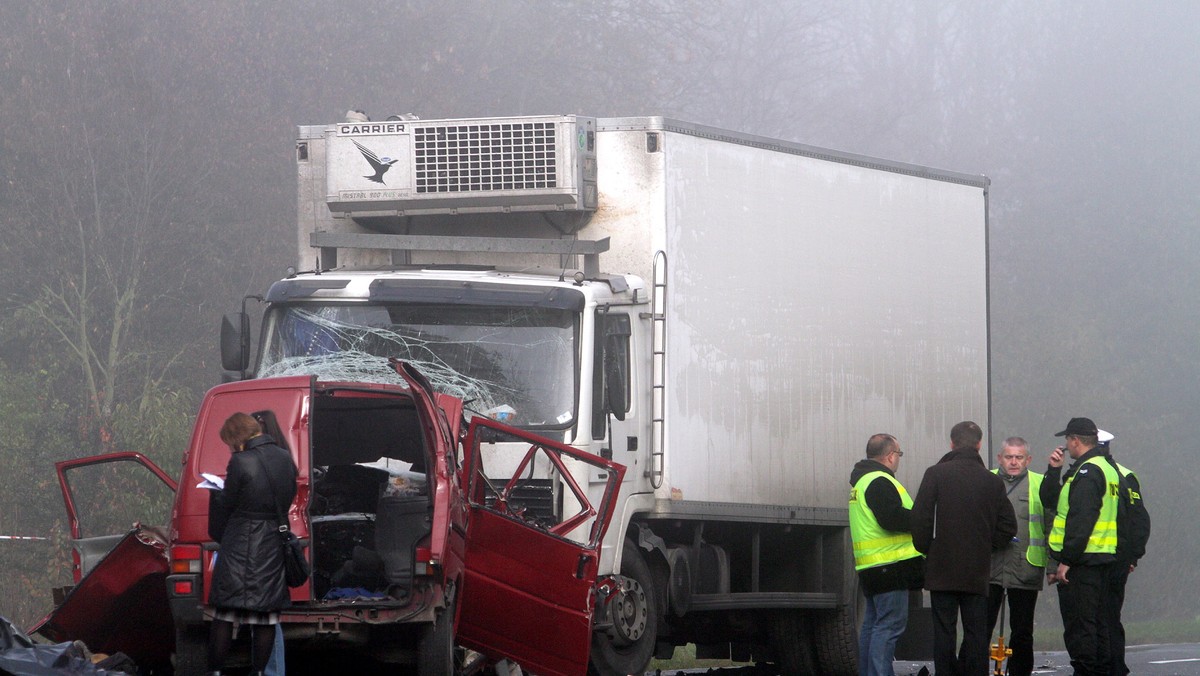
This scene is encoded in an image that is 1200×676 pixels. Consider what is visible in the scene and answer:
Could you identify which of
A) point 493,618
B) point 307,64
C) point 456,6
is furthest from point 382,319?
point 456,6

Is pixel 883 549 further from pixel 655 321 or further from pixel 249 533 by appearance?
pixel 249 533

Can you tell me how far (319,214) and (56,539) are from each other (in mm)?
13219

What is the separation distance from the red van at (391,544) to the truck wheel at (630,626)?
1.14ft

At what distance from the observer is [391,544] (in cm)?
963

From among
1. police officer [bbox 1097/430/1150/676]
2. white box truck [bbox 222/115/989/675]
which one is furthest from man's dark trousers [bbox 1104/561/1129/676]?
white box truck [bbox 222/115/989/675]

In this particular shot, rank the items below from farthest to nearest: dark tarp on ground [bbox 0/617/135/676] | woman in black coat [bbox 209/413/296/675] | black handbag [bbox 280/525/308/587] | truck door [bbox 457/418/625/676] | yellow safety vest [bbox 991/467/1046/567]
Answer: yellow safety vest [bbox 991/467/1046/567], truck door [bbox 457/418/625/676], black handbag [bbox 280/525/308/587], woman in black coat [bbox 209/413/296/675], dark tarp on ground [bbox 0/617/135/676]

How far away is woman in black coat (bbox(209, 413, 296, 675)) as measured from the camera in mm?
8172

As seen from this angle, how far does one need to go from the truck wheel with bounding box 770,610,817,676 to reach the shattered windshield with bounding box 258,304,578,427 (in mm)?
4203

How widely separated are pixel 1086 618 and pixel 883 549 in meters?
1.37

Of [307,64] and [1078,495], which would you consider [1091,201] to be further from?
[1078,495]

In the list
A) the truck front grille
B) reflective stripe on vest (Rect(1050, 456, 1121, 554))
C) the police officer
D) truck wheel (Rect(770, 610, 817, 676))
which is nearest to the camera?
reflective stripe on vest (Rect(1050, 456, 1121, 554))

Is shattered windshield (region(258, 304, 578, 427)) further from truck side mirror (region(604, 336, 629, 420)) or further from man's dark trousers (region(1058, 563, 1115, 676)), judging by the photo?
man's dark trousers (region(1058, 563, 1115, 676))

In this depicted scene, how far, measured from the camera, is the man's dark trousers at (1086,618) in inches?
421

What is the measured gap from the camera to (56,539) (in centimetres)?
2345
